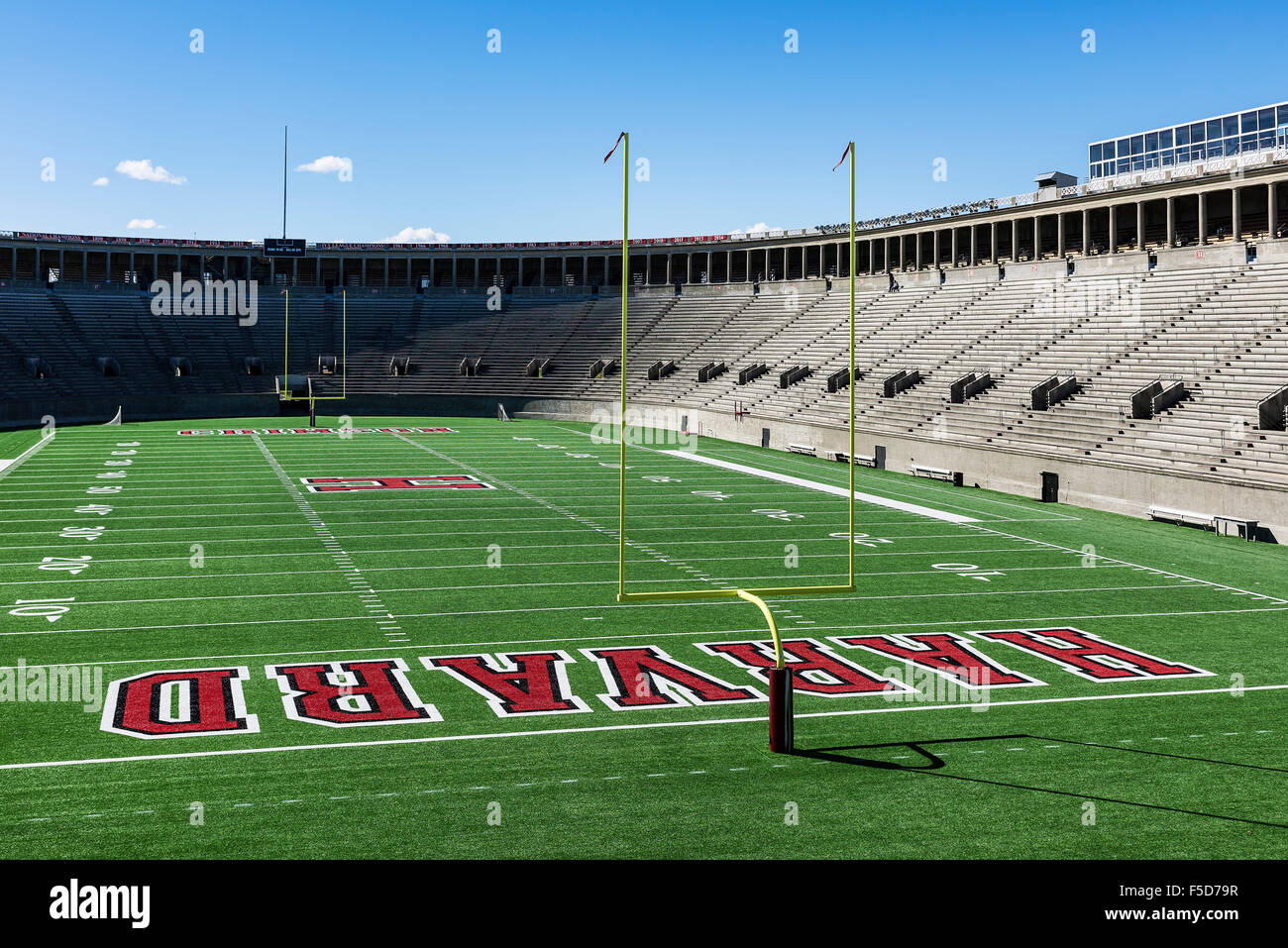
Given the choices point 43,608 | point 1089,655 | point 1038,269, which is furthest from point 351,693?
point 1038,269

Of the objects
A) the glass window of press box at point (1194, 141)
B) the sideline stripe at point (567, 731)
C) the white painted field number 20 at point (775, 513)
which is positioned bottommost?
the sideline stripe at point (567, 731)

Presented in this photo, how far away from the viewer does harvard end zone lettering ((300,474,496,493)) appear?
26942mm

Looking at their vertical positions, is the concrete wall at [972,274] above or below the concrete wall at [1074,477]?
above

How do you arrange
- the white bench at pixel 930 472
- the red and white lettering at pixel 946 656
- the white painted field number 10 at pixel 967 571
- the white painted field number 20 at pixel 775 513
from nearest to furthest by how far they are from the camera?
the red and white lettering at pixel 946 656 → the white painted field number 10 at pixel 967 571 → the white painted field number 20 at pixel 775 513 → the white bench at pixel 930 472

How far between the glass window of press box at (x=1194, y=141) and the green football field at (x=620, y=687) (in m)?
Answer: 43.5

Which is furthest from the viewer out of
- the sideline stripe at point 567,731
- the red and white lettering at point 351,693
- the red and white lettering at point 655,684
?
the red and white lettering at point 655,684

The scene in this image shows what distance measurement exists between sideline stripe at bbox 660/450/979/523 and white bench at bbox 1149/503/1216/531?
11.6 feet

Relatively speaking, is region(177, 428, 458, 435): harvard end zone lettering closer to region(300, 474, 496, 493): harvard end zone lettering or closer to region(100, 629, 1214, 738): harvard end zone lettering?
region(300, 474, 496, 493): harvard end zone lettering

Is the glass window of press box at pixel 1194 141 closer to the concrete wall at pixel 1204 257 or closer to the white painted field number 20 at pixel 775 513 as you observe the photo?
the concrete wall at pixel 1204 257

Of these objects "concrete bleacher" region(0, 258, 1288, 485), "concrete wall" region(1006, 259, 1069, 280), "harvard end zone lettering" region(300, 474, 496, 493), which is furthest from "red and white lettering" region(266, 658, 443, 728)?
"concrete wall" region(1006, 259, 1069, 280)

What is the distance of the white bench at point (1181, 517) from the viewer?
21.7 meters

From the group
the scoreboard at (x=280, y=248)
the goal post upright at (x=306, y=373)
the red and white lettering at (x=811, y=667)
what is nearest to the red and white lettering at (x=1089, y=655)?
the red and white lettering at (x=811, y=667)
